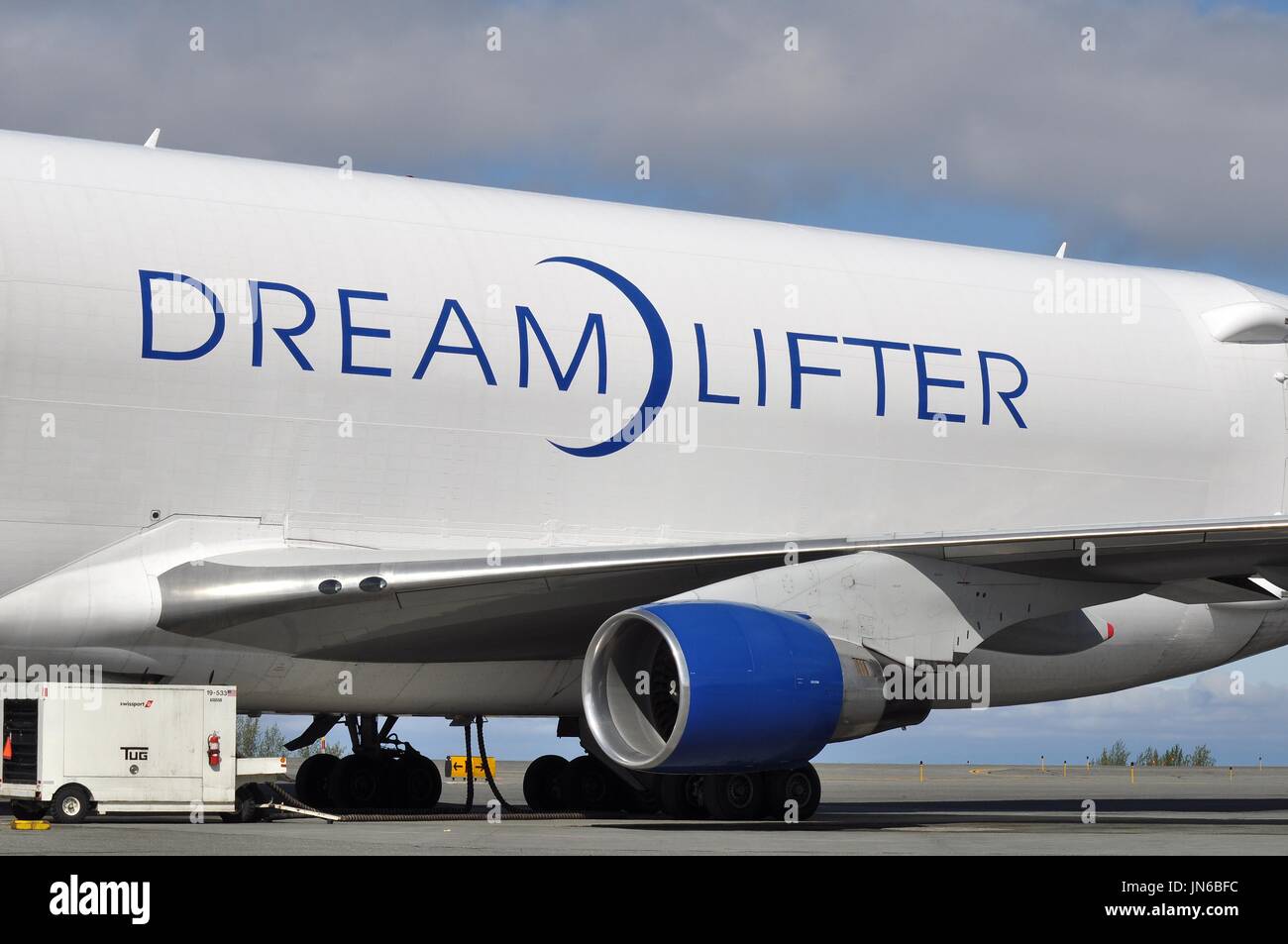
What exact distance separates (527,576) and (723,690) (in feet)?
5.85

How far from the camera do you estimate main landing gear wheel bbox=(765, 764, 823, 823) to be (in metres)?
15.5

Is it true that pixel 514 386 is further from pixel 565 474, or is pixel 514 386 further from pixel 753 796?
pixel 753 796

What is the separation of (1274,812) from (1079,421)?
5.04 metres

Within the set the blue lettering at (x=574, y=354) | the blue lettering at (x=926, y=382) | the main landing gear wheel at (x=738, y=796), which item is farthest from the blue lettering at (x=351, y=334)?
the blue lettering at (x=926, y=382)

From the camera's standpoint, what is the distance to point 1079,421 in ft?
56.9

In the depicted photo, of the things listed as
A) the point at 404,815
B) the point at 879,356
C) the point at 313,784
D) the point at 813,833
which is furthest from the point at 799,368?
the point at 313,784

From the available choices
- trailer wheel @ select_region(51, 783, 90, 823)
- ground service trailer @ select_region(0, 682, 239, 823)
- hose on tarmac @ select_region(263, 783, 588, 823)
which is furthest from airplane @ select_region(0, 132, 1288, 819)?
trailer wheel @ select_region(51, 783, 90, 823)

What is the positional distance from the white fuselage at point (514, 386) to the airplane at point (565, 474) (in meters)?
0.03

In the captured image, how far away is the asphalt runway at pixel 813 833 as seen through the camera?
10414mm

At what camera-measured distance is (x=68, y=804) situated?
13031mm
